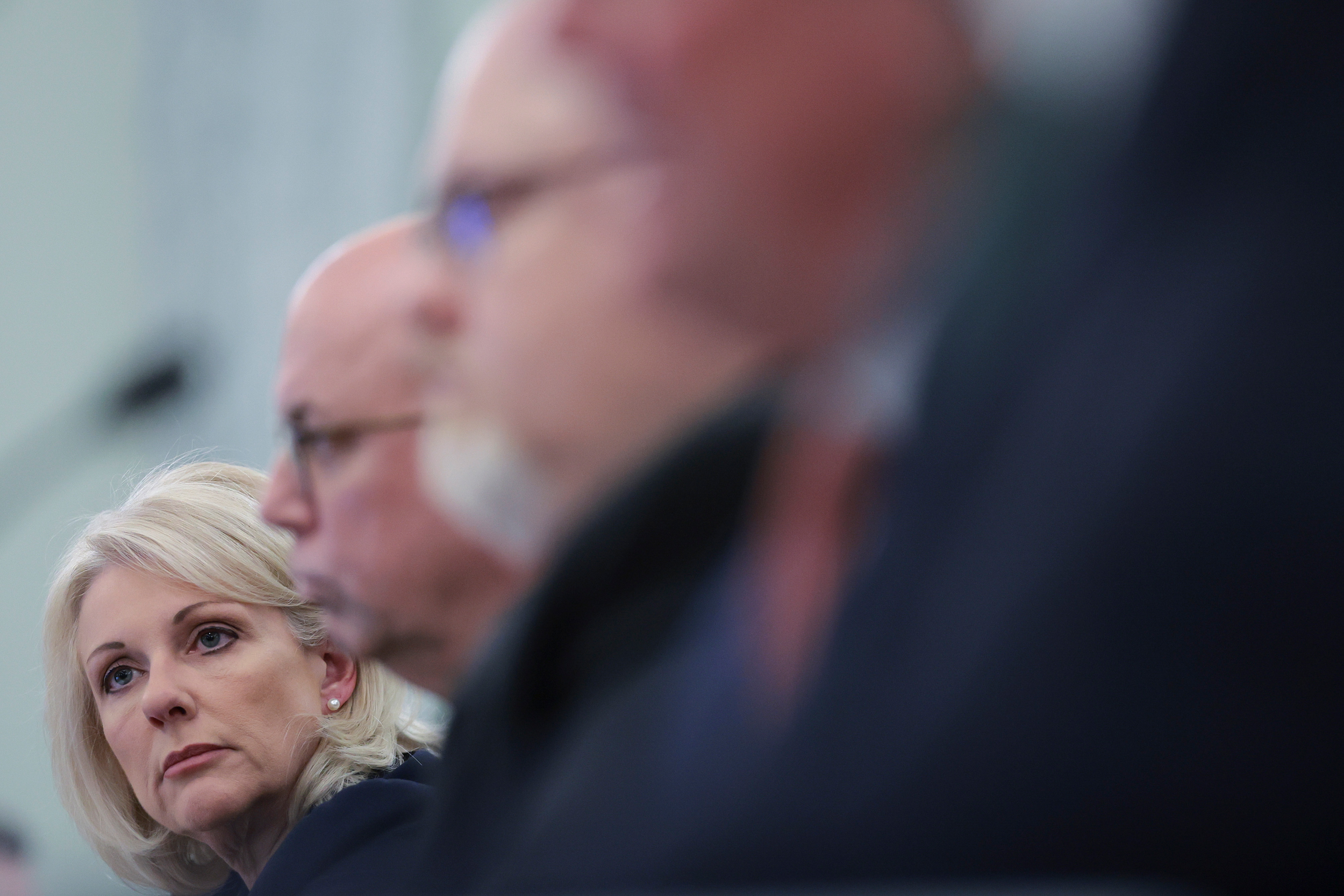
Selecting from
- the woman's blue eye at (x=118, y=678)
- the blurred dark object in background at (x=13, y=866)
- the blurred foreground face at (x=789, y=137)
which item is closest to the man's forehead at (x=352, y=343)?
the blurred foreground face at (x=789, y=137)

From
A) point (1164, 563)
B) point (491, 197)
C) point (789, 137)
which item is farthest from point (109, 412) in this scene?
point (1164, 563)

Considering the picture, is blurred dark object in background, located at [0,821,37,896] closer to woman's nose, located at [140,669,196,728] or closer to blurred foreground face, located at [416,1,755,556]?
woman's nose, located at [140,669,196,728]

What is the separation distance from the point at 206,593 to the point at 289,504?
0.61m

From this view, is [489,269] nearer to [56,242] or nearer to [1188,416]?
[1188,416]

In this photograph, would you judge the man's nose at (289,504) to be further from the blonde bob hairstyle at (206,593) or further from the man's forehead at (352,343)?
the blonde bob hairstyle at (206,593)

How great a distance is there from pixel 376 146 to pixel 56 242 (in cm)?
75

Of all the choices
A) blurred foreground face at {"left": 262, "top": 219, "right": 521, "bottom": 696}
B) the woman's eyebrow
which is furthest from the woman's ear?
blurred foreground face at {"left": 262, "top": 219, "right": 521, "bottom": 696}

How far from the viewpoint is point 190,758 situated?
1.08 meters

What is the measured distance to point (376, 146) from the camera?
2672mm

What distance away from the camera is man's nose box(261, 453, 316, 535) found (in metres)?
0.57

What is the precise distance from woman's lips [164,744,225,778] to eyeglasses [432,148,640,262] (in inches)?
28.3

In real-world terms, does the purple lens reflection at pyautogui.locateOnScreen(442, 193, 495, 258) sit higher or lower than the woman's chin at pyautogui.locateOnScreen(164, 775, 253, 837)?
higher

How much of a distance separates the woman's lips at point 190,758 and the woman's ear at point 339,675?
0.11m

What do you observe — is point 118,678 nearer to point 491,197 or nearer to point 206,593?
point 206,593
